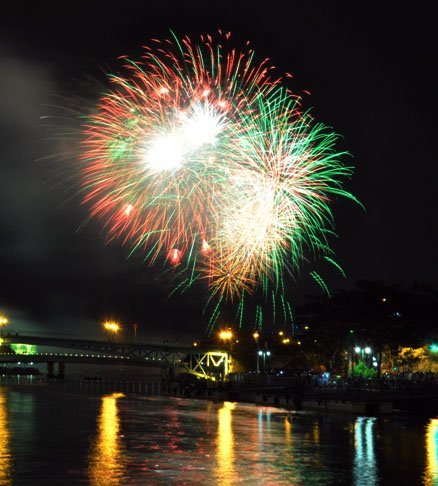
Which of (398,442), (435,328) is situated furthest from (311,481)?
(435,328)

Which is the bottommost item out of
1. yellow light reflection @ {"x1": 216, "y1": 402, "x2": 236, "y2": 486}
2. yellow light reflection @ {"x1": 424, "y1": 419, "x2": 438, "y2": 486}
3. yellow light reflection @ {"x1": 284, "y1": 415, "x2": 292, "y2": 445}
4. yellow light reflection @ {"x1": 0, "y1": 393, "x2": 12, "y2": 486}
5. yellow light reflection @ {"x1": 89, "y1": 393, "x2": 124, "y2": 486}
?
yellow light reflection @ {"x1": 424, "y1": 419, "x2": 438, "y2": 486}

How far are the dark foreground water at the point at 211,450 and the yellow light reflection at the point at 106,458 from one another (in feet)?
0.11

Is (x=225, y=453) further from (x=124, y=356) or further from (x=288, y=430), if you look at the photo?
(x=124, y=356)

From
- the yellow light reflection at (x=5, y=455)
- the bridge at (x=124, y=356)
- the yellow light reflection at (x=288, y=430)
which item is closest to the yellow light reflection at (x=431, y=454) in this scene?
the yellow light reflection at (x=288, y=430)

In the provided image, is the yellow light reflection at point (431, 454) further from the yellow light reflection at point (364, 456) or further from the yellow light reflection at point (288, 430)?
the yellow light reflection at point (288, 430)

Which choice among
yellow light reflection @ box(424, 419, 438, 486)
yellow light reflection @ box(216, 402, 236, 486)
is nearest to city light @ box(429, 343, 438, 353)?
yellow light reflection @ box(424, 419, 438, 486)

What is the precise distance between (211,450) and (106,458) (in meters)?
4.97

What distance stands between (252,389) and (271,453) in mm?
54450

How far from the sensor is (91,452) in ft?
96.0

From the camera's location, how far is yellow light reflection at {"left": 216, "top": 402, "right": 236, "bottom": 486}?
23.2 metres

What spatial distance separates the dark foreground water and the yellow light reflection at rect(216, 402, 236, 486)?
37mm

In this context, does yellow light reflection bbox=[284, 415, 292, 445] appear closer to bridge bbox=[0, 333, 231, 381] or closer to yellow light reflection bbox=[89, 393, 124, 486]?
yellow light reflection bbox=[89, 393, 124, 486]

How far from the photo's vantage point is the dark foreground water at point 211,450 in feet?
76.9

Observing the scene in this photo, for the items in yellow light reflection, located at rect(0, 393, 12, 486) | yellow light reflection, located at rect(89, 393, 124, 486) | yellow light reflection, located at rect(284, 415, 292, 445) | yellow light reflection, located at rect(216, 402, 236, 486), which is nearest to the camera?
yellow light reflection, located at rect(0, 393, 12, 486)
